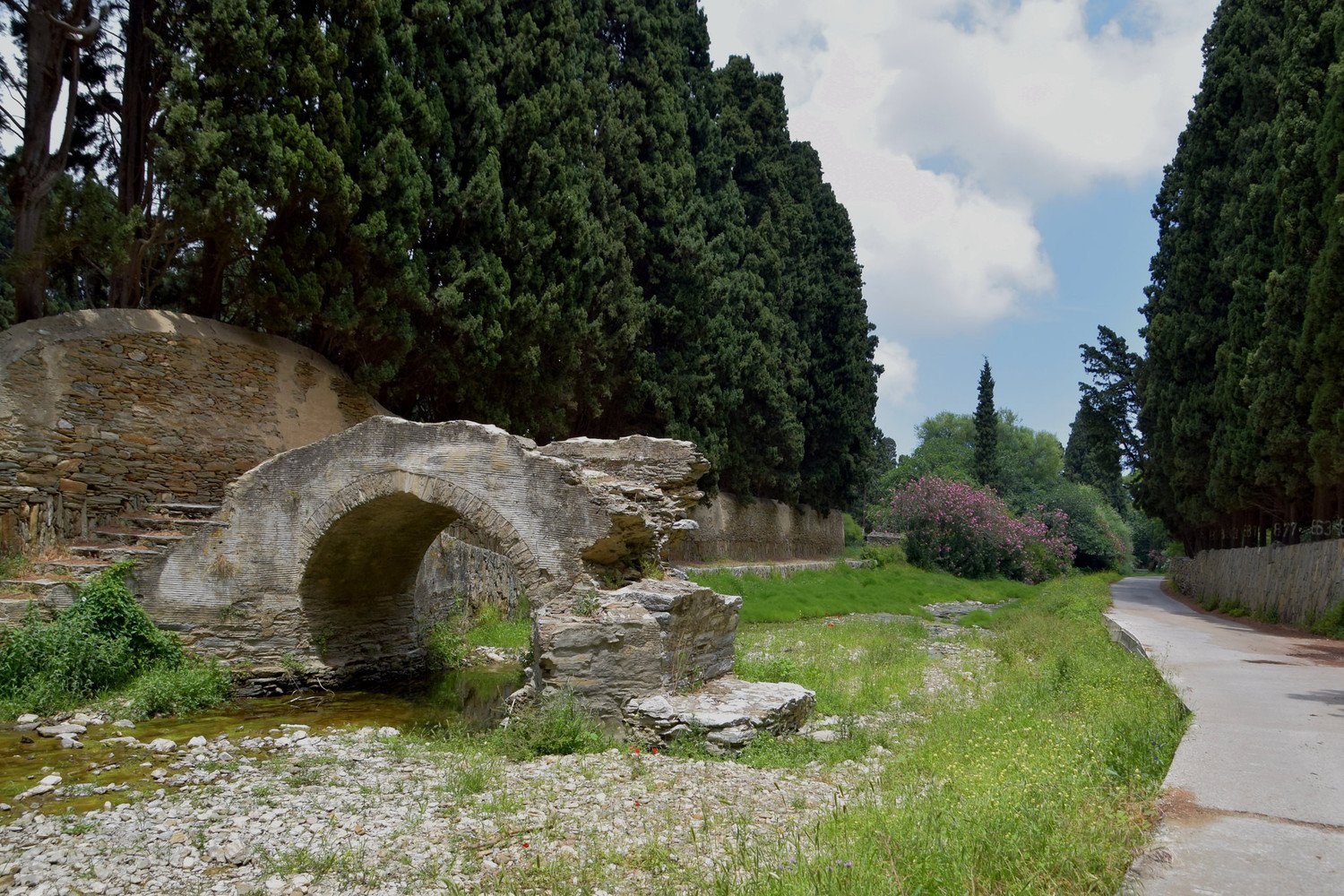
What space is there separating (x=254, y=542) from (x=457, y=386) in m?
5.58

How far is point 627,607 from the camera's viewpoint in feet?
29.9

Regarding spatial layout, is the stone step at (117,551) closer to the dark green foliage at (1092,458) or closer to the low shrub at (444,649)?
the low shrub at (444,649)

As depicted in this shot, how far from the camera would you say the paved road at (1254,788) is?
3252 millimetres

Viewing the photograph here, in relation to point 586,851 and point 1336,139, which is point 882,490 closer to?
point 1336,139

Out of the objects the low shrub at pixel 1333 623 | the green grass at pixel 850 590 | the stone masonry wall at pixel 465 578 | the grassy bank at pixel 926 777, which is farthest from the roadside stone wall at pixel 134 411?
the low shrub at pixel 1333 623

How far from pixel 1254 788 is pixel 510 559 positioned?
825 cm

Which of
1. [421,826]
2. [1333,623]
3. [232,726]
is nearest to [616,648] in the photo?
[421,826]

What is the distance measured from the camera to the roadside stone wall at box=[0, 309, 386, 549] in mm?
11578

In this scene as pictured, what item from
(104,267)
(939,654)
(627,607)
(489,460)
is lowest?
(939,654)

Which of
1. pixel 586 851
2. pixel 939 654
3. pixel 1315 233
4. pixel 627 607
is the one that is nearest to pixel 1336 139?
pixel 1315 233

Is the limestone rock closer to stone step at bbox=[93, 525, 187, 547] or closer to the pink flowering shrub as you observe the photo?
stone step at bbox=[93, 525, 187, 547]

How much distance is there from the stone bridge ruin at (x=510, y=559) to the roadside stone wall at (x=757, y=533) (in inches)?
478

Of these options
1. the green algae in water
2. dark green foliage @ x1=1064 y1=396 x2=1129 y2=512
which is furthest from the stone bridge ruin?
dark green foliage @ x1=1064 y1=396 x2=1129 y2=512

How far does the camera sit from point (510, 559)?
36.1 ft
